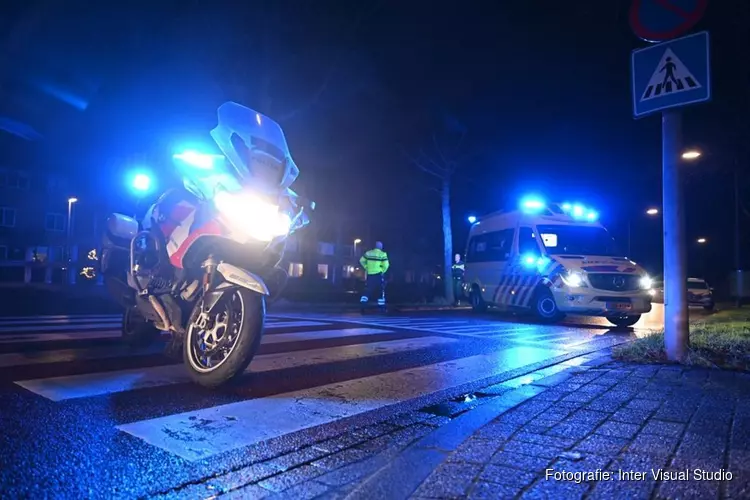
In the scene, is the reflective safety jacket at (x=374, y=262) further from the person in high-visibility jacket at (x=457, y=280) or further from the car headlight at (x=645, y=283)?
the person in high-visibility jacket at (x=457, y=280)

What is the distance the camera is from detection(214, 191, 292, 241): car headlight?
4.34 m

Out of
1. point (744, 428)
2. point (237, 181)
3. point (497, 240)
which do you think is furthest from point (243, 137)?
point (497, 240)

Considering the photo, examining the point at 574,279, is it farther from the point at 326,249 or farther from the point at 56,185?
the point at 56,185

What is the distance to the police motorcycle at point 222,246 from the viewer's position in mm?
4191

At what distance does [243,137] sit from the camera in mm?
4457

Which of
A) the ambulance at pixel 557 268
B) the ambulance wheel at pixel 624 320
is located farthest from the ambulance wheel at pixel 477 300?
the ambulance wheel at pixel 624 320

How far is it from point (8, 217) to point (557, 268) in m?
44.0

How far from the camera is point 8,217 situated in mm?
40688

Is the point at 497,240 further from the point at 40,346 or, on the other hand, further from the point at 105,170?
the point at 105,170

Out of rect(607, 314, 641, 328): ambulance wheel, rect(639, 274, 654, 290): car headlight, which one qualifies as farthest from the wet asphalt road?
rect(607, 314, 641, 328): ambulance wheel

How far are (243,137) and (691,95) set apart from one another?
469cm

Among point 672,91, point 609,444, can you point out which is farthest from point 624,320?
point 609,444

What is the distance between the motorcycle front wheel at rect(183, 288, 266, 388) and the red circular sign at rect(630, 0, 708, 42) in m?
5.08

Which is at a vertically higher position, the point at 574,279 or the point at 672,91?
the point at 672,91
